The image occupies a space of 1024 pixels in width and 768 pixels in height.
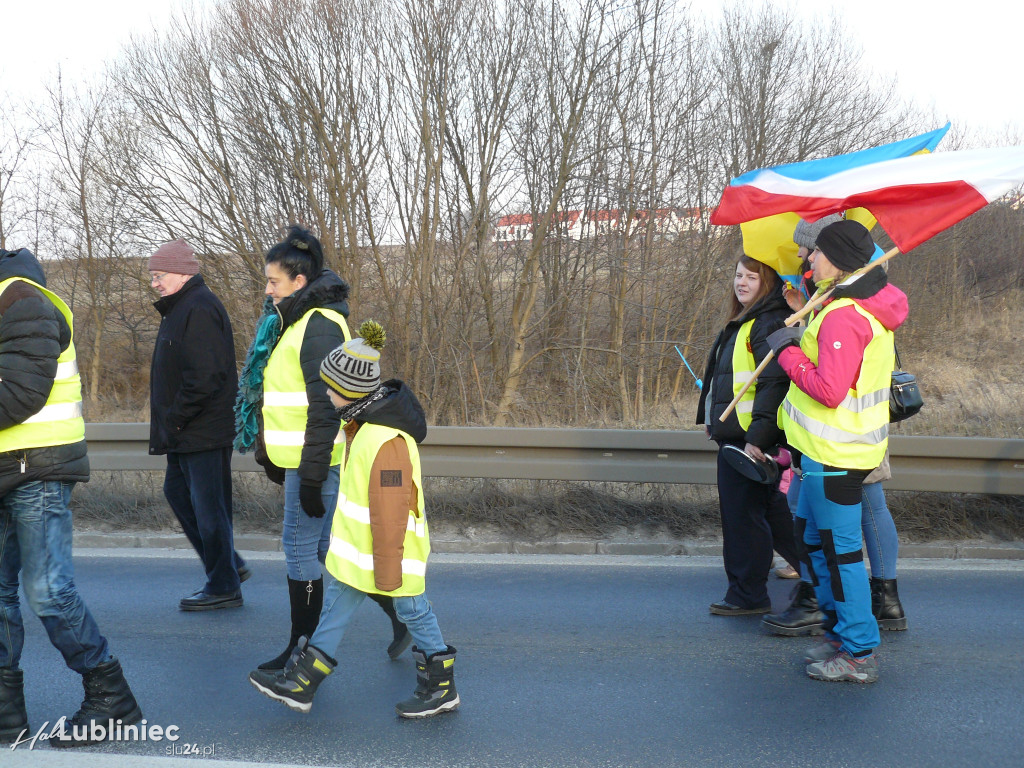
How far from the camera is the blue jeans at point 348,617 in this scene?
3650 mm

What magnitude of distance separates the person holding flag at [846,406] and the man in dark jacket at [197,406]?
3.13 meters

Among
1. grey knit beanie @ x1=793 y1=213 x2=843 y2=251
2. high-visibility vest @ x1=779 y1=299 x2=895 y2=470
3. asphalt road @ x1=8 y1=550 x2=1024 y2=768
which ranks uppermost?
grey knit beanie @ x1=793 y1=213 x2=843 y2=251

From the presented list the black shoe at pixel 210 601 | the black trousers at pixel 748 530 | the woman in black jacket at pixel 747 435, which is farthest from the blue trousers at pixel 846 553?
the black shoe at pixel 210 601

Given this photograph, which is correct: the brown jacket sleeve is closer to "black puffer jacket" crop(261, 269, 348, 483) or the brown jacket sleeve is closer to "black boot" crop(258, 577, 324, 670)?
"black puffer jacket" crop(261, 269, 348, 483)

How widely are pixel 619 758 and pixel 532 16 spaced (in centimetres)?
1168

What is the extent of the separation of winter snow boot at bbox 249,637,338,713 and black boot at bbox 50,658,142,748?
540mm

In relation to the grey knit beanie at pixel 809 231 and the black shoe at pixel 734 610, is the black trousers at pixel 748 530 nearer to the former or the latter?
the black shoe at pixel 734 610

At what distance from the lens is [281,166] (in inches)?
538

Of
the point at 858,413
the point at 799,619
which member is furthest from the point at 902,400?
the point at 799,619

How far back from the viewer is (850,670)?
399 centimetres

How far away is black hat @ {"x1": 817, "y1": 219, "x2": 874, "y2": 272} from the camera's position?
12.9 feet

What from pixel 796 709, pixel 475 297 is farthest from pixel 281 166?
pixel 796 709

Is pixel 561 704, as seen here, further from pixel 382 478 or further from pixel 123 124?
pixel 123 124

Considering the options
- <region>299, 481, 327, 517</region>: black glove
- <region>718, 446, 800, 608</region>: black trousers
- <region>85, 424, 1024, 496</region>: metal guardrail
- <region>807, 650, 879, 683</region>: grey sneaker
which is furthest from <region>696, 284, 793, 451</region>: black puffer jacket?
<region>299, 481, 327, 517</region>: black glove
